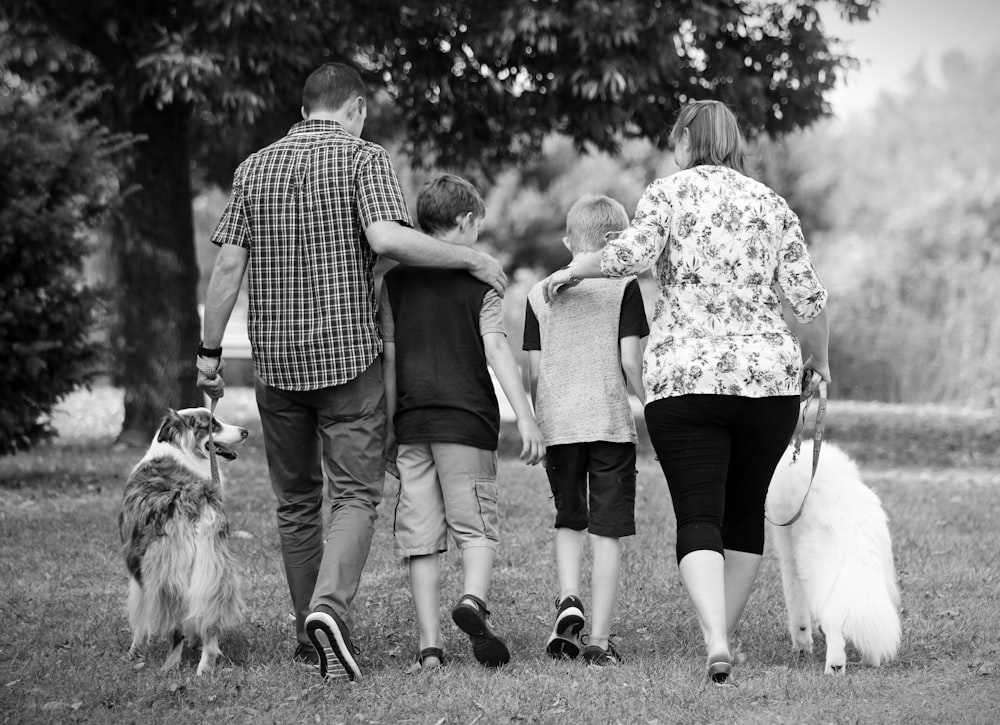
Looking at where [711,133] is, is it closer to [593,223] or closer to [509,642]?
[593,223]

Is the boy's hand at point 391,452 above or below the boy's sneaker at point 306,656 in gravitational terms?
above

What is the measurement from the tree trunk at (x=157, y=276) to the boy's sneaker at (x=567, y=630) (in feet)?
25.6

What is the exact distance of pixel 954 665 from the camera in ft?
14.6

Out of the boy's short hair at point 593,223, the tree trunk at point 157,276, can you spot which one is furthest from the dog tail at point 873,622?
the tree trunk at point 157,276

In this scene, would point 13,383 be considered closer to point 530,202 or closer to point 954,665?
point 954,665

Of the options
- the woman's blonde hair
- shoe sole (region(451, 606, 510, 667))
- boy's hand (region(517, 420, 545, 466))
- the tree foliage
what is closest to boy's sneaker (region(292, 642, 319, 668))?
shoe sole (region(451, 606, 510, 667))

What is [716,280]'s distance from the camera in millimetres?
3928

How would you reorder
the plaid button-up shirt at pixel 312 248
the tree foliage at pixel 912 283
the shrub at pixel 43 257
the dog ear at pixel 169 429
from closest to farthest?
the plaid button-up shirt at pixel 312 248
the dog ear at pixel 169 429
the shrub at pixel 43 257
the tree foliage at pixel 912 283

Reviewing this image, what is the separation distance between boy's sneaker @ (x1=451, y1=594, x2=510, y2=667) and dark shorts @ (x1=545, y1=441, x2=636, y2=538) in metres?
0.53

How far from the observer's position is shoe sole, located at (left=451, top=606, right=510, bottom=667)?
4035 mm

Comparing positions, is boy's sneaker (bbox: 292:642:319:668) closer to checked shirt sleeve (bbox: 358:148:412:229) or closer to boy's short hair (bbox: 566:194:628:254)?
checked shirt sleeve (bbox: 358:148:412:229)

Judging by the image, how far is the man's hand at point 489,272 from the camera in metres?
4.15

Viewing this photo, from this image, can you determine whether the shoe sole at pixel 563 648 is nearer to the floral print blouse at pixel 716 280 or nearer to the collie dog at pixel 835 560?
the collie dog at pixel 835 560

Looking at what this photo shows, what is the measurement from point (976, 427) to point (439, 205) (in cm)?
1253
